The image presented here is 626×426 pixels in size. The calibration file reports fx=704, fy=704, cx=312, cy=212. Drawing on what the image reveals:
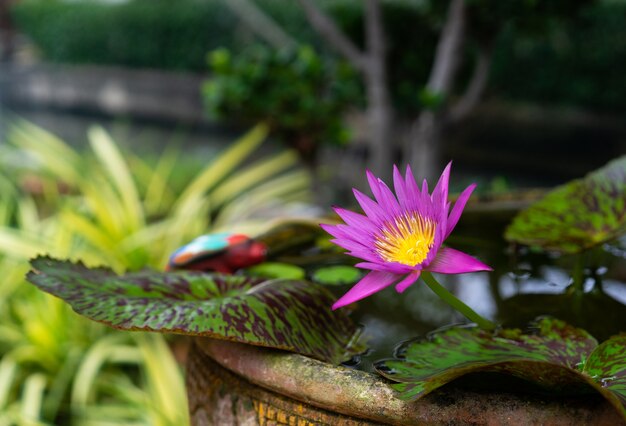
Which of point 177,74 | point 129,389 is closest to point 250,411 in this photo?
point 129,389

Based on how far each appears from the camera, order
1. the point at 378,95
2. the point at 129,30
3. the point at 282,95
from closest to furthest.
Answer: the point at 282,95, the point at 378,95, the point at 129,30

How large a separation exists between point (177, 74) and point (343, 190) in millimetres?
5777

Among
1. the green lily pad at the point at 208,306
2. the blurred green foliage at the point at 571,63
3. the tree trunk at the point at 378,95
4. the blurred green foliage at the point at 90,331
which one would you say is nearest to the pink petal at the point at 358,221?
the green lily pad at the point at 208,306

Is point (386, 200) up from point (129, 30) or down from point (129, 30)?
down

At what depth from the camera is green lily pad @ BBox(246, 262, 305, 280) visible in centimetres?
95

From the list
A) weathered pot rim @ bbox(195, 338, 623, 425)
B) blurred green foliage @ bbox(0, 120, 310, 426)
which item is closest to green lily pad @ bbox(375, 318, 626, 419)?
weathered pot rim @ bbox(195, 338, 623, 425)

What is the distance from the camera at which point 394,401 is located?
605 mm

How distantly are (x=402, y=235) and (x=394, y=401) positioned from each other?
0.15 meters

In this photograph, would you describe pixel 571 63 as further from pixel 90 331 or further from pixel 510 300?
pixel 510 300

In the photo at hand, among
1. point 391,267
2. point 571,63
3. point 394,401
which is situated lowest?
point 394,401

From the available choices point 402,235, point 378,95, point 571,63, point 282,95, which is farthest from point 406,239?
point 571,63

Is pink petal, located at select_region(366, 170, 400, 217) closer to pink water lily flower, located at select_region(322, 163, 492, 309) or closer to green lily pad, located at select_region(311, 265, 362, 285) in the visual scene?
pink water lily flower, located at select_region(322, 163, 492, 309)

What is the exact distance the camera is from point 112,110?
37.1 ft

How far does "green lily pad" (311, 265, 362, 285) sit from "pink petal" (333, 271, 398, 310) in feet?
1.14
